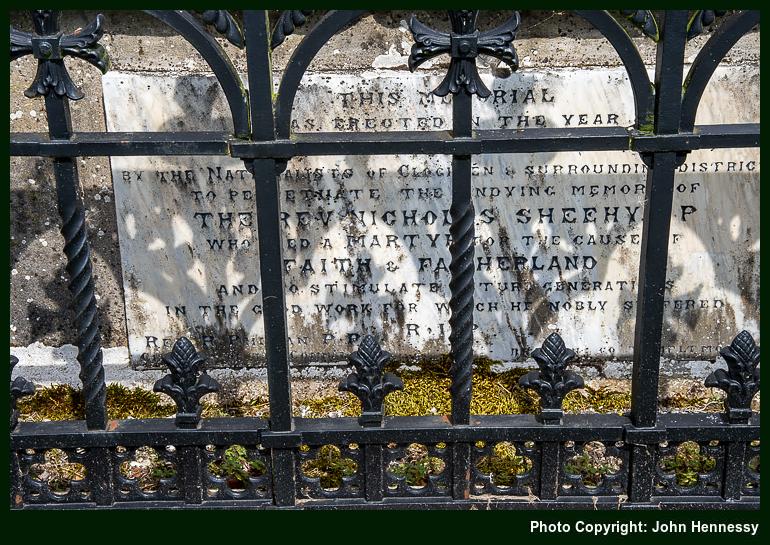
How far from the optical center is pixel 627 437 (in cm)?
306

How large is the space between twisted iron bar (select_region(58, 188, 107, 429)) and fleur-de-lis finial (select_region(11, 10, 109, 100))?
36cm

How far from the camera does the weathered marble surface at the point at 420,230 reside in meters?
4.07

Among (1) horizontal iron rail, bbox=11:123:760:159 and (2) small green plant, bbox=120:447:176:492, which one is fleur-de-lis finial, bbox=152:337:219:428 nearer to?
(2) small green plant, bbox=120:447:176:492

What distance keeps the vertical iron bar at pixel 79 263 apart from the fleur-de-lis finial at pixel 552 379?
151cm

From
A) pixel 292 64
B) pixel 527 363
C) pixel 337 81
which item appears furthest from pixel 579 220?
pixel 292 64

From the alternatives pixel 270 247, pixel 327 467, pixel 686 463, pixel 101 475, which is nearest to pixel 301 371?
pixel 327 467

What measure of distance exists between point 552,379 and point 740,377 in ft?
2.12

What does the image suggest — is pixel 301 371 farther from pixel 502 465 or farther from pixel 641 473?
pixel 641 473

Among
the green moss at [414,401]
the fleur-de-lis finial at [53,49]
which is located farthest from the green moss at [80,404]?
the fleur-de-lis finial at [53,49]

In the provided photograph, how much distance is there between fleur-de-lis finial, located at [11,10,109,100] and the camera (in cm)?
264

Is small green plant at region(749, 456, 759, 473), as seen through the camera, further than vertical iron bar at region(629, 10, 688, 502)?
Yes

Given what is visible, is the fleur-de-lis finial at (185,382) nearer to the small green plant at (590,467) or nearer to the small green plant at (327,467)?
the small green plant at (327,467)

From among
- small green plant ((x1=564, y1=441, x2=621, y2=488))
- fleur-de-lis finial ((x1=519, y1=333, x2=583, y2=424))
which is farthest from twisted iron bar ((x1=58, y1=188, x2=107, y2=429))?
small green plant ((x1=564, y1=441, x2=621, y2=488))

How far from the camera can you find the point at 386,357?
3.02m
